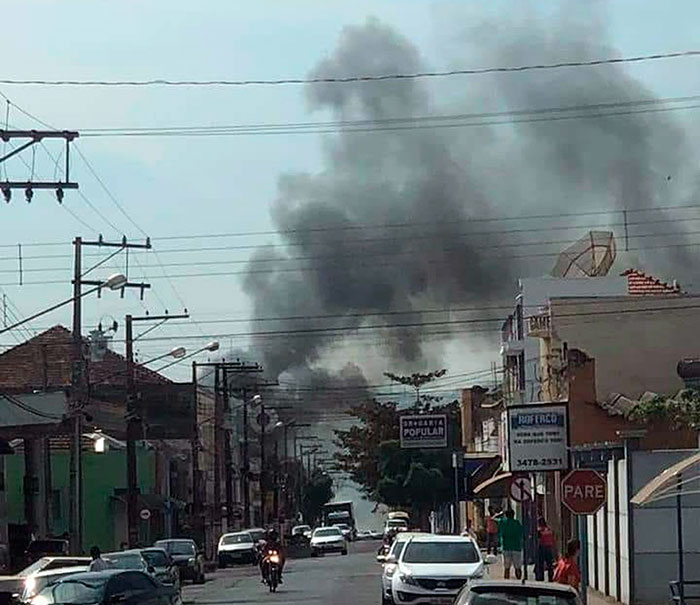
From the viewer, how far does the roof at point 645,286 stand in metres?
56.5

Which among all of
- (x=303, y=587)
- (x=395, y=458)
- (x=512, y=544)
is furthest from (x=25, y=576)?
(x=395, y=458)

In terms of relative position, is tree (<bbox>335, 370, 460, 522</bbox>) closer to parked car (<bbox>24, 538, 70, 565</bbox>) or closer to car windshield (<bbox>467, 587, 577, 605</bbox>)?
parked car (<bbox>24, 538, 70, 565</bbox>)

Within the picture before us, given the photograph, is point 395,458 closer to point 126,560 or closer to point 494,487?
point 494,487

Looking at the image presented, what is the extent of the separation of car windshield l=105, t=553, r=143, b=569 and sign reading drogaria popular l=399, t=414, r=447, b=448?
39.9 m

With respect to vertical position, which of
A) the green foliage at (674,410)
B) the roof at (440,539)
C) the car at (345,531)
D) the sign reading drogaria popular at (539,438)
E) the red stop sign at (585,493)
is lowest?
the car at (345,531)

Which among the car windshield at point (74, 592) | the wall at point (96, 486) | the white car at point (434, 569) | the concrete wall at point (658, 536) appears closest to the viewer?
the car windshield at point (74, 592)

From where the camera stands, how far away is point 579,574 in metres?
25.4

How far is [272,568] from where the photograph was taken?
41906mm

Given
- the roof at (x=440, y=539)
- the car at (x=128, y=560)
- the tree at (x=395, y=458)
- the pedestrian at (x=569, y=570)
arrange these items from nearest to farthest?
the pedestrian at (x=569, y=570)
the roof at (x=440, y=539)
the car at (x=128, y=560)
the tree at (x=395, y=458)

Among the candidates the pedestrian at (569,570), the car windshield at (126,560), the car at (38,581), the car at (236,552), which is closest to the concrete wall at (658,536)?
the pedestrian at (569,570)

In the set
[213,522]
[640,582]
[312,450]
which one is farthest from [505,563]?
[312,450]

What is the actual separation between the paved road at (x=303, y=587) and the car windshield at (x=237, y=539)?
775 centimetres

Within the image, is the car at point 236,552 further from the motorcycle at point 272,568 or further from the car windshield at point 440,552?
the car windshield at point 440,552

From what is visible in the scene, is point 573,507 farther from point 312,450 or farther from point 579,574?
point 312,450
